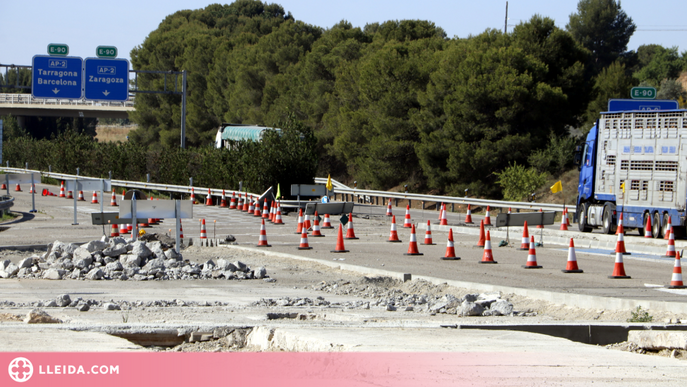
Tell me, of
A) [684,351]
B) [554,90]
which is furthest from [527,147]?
[684,351]

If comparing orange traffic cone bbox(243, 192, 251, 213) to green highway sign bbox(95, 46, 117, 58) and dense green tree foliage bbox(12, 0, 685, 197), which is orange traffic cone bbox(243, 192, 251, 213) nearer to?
dense green tree foliage bbox(12, 0, 685, 197)

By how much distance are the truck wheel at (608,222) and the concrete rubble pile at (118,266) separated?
Answer: 44.9 feet

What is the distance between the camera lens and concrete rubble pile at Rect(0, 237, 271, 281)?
14250 millimetres

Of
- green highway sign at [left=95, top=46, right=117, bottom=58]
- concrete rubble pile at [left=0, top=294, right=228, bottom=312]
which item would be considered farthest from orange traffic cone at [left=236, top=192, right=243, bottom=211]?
concrete rubble pile at [left=0, top=294, right=228, bottom=312]

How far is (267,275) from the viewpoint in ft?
49.1

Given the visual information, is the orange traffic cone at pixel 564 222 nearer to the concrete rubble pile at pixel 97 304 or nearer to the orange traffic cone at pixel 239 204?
the orange traffic cone at pixel 239 204

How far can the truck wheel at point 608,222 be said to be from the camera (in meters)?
24.2

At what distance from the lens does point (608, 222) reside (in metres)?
24.2

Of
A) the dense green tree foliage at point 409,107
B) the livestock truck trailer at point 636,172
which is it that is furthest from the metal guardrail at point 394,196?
the livestock truck trailer at point 636,172

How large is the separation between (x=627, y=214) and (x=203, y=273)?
48.2ft

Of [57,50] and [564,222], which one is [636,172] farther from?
[57,50]

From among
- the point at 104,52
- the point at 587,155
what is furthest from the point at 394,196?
the point at 104,52

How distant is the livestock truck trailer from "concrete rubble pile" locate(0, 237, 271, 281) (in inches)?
491

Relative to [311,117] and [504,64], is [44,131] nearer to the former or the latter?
[311,117]
